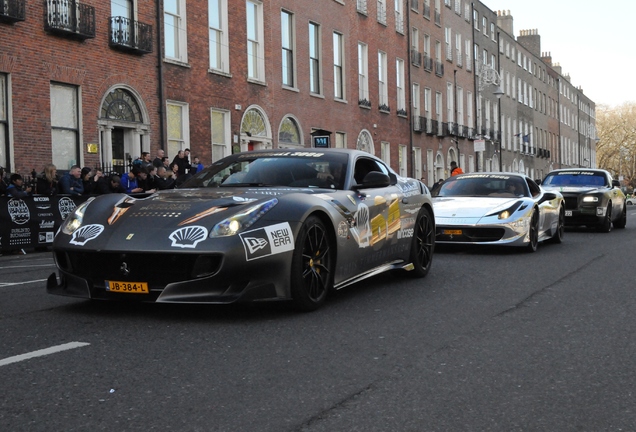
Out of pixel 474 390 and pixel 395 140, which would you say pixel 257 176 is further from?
pixel 395 140

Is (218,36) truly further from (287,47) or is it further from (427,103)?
(427,103)

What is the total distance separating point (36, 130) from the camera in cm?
1992

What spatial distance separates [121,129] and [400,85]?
73.9 ft

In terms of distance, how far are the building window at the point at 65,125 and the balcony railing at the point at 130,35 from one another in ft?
→ 6.35

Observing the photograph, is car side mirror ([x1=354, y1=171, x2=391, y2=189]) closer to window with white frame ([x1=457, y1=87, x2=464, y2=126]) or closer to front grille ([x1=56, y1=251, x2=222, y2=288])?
front grille ([x1=56, y1=251, x2=222, y2=288])

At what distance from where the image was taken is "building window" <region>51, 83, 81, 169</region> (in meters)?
20.7

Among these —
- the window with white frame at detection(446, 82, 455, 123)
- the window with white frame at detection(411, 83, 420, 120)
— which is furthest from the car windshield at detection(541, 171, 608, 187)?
the window with white frame at detection(446, 82, 455, 123)

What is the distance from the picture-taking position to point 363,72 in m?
38.4

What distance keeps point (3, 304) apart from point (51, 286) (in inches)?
32.3

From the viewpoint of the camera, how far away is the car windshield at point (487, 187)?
47.3 ft

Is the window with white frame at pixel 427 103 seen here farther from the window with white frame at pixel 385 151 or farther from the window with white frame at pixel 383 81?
the window with white frame at pixel 385 151

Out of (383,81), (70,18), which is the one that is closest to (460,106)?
(383,81)

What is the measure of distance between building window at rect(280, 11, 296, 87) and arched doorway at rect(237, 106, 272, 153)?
2310 mm

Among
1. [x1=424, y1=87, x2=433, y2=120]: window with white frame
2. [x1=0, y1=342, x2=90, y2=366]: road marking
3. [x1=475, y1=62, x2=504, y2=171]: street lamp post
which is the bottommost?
[x1=0, y1=342, x2=90, y2=366]: road marking
